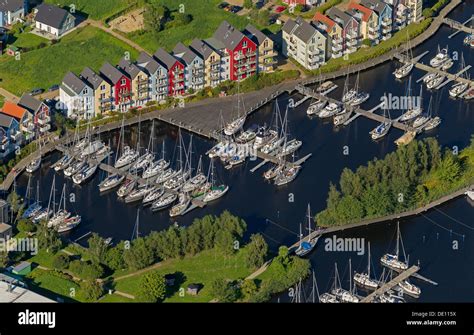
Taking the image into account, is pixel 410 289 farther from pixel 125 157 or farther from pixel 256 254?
pixel 125 157

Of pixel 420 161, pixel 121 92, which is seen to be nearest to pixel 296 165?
pixel 420 161

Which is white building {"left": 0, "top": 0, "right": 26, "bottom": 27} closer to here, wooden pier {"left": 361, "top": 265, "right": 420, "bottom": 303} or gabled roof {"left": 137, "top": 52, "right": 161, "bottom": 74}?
gabled roof {"left": 137, "top": 52, "right": 161, "bottom": 74}

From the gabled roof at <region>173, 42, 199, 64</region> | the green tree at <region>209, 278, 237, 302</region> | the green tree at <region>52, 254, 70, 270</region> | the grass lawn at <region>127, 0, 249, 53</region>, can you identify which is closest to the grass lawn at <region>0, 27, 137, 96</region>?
the grass lawn at <region>127, 0, 249, 53</region>

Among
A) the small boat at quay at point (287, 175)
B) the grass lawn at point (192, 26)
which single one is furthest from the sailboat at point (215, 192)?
the grass lawn at point (192, 26)

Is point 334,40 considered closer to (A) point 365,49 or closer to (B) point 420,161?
(A) point 365,49

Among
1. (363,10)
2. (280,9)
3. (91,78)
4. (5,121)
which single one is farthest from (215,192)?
(280,9)
